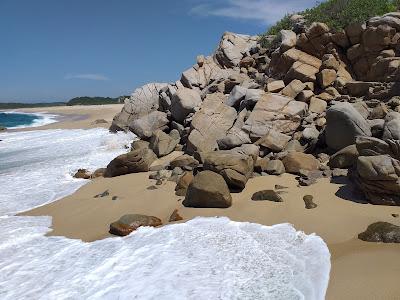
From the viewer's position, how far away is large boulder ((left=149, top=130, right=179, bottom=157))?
41.2 feet

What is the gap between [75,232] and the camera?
25.2 feet

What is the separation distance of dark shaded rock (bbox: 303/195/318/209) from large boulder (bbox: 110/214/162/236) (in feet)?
A: 8.89

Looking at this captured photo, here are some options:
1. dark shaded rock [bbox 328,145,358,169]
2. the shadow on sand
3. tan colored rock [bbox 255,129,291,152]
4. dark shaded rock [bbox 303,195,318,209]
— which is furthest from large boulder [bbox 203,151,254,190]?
dark shaded rock [bbox 328,145,358,169]

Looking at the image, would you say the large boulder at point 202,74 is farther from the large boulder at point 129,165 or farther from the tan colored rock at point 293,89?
the large boulder at point 129,165

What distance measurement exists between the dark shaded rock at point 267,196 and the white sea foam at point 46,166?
4888 millimetres

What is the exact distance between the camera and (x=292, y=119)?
38.2 ft

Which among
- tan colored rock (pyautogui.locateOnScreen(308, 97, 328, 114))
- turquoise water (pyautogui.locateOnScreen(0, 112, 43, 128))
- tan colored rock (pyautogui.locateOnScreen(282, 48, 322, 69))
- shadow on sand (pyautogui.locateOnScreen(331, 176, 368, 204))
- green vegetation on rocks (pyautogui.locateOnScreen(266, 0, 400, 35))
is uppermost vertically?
green vegetation on rocks (pyautogui.locateOnScreen(266, 0, 400, 35))

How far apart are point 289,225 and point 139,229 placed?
2.57 metres

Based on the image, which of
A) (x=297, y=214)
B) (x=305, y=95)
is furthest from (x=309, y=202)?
(x=305, y=95)

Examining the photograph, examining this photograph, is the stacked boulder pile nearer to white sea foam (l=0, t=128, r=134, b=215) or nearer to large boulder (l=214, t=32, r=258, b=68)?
large boulder (l=214, t=32, r=258, b=68)

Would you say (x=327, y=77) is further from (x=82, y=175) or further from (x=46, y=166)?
(x=46, y=166)

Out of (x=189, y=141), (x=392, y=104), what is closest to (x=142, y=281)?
(x=189, y=141)

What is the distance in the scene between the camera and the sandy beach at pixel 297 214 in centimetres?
520

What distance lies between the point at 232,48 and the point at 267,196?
12.1m
